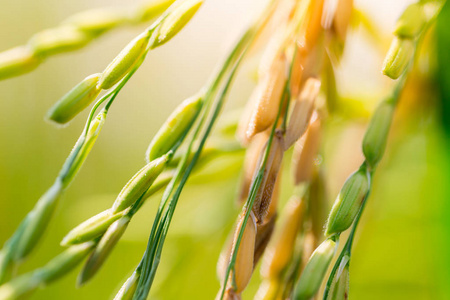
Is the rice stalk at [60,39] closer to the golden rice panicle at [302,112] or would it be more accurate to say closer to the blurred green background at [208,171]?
the blurred green background at [208,171]

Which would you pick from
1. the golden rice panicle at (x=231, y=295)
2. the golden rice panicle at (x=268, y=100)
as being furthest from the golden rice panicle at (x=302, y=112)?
the golden rice panicle at (x=231, y=295)

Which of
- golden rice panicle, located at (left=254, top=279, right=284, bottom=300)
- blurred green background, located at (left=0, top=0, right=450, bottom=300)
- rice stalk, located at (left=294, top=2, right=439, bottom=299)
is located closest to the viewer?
rice stalk, located at (left=294, top=2, right=439, bottom=299)

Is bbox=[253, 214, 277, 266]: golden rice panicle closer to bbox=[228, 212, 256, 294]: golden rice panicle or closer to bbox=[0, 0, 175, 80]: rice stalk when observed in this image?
bbox=[228, 212, 256, 294]: golden rice panicle

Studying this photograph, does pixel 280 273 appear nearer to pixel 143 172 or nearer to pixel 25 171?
pixel 143 172

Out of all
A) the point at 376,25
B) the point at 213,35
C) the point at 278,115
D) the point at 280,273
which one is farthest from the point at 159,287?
the point at 213,35

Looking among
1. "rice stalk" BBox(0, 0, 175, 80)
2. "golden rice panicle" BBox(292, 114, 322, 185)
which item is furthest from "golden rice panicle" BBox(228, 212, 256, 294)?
"rice stalk" BBox(0, 0, 175, 80)

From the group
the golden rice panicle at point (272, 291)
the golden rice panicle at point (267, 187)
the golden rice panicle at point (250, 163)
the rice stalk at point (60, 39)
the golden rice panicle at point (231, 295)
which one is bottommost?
the golden rice panicle at point (272, 291)
